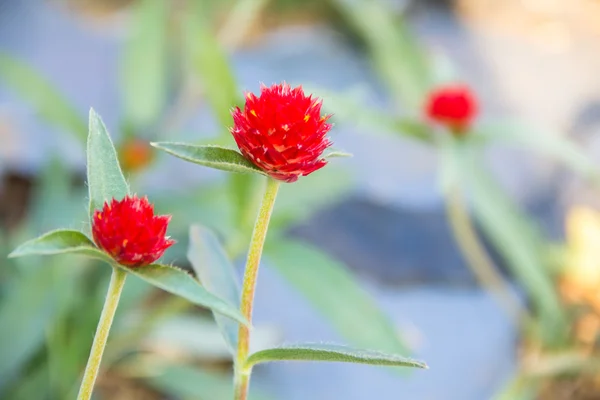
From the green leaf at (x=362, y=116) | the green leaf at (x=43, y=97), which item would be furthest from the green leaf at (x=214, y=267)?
the green leaf at (x=43, y=97)

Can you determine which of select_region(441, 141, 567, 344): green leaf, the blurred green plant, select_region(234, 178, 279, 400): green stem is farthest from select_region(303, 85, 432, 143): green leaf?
select_region(234, 178, 279, 400): green stem

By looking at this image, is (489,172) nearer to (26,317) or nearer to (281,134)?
(26,317)

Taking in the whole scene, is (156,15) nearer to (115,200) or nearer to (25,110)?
(25,110)

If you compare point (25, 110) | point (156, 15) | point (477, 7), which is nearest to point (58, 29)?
point (25, 110)

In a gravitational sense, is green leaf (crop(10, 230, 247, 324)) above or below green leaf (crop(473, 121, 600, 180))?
below

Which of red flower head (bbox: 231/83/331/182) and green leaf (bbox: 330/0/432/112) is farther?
green leaf (bbox: 330/0/432/112)

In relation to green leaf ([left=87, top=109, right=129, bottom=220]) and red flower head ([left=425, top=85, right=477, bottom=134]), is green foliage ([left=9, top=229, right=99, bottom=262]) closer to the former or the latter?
green leaf ([left=87, top=109, right=129, bottom=220])
